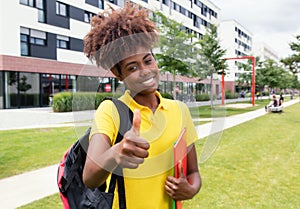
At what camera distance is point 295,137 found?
30.5ft

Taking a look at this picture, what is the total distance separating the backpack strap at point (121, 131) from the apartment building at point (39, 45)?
642 inches

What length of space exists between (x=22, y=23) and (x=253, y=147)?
655 inches

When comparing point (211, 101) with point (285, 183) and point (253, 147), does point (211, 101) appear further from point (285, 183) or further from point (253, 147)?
point (253, 147)

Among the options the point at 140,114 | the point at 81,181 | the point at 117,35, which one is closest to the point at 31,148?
the point at 81,181

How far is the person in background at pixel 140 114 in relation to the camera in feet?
3.59

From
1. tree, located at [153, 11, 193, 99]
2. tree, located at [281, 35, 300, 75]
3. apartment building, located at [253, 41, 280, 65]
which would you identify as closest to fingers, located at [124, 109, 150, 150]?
tree, located at [153, 11, 193, 99]

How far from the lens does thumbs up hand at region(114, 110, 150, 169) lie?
3.01ft

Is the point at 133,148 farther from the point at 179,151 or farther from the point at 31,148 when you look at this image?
the point at 31,148

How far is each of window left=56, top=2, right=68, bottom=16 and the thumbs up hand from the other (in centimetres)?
2210

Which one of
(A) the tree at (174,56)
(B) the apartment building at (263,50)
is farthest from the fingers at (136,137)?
(B) the apartment building at (263,50)

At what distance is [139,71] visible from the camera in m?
1.18

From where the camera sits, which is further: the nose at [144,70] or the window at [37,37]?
the window at [37,37]

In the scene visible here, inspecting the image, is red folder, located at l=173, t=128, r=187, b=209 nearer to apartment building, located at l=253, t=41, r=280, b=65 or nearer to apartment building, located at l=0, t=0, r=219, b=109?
apartment building, located at l=0, t=0, r=219, b=109

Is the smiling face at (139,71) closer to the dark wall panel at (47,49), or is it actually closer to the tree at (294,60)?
the tree at (294,60)
